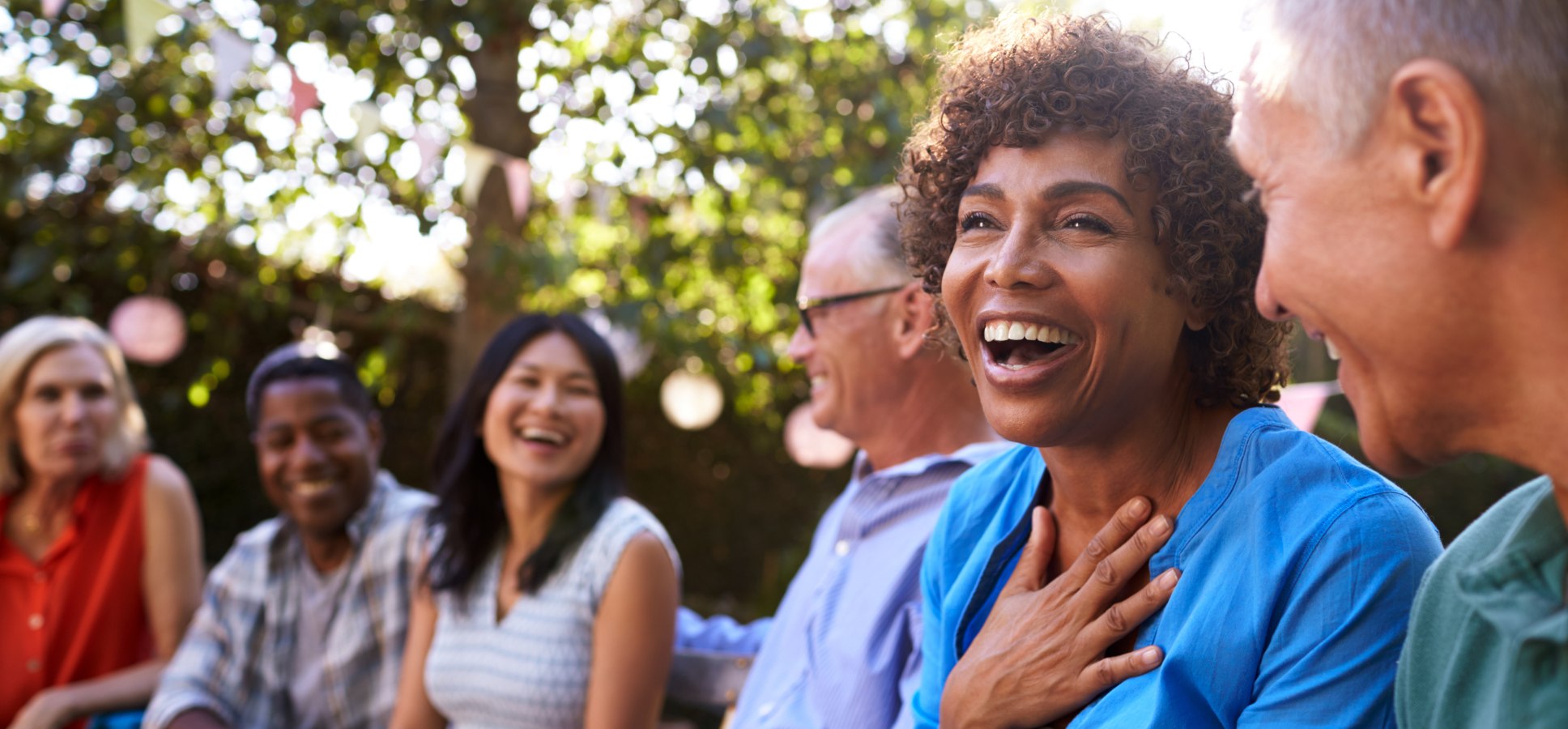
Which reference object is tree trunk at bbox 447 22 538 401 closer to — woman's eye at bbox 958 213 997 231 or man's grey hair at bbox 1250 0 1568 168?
woman's eye at bbox 958 213 997 231

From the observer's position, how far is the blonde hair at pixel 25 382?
385 cm

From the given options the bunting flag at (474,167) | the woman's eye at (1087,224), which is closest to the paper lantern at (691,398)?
the bunting flag at (474,167)

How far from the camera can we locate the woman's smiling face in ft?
5.09

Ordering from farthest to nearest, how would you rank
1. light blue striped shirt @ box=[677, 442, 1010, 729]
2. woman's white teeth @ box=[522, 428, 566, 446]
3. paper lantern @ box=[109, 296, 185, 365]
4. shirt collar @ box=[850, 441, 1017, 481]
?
paper lantern @ box=[109, 296, 185, 365] → woman's white teeth @ box=[522, 428, 566, 446] → shirt collar @ box=[850, 441, 1017, 481] → light blue striped shirt @ box=[677, 442, 1010, 729]

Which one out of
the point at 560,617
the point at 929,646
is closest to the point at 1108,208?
the point at 929,646

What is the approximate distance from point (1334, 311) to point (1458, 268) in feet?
0.36

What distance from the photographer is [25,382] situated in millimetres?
3883

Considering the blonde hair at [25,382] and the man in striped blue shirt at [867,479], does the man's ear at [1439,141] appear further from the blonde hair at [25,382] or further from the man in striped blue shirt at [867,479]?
the blonde hair at [25,382]

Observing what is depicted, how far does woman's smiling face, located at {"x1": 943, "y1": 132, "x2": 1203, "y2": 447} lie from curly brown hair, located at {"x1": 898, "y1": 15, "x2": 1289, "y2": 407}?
0.09 feet

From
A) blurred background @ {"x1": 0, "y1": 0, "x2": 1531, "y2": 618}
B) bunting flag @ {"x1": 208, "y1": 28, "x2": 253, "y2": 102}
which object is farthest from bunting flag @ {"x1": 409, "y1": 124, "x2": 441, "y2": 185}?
bunting flag @ {"x1": 208, "y1": 28, "x2": 253, "y2": 102}

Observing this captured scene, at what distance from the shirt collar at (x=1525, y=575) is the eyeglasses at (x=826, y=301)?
175 centimetres

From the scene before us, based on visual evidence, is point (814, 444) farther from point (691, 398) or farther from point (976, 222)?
point (976, 222)

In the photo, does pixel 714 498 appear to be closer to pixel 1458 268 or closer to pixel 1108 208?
pixel 1108 208

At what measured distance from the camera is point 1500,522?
1.21 metres
